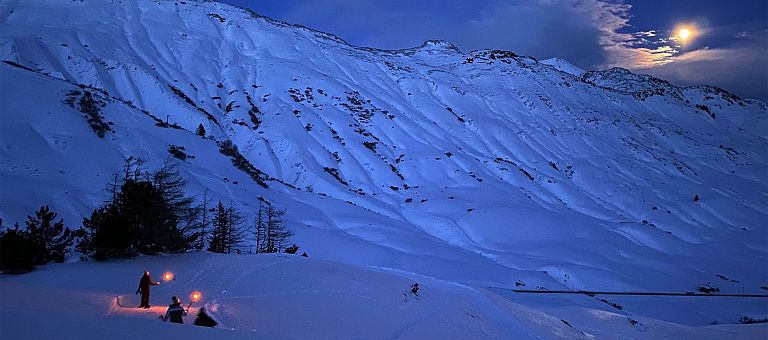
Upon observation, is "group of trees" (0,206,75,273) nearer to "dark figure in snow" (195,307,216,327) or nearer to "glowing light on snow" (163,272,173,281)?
"glowing light on snow" (163,272,173,281)

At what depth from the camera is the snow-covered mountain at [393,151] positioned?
40.8m

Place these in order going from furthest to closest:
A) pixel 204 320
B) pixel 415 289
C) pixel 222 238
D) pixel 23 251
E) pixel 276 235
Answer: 1. pixel 276 235
2. pixel 222 238
3. pixel 415 289
4. pixel 23 251
5. pixel 204 320

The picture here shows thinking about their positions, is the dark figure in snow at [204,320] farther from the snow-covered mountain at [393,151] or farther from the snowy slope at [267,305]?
the snow-covered mountain at [393,151]

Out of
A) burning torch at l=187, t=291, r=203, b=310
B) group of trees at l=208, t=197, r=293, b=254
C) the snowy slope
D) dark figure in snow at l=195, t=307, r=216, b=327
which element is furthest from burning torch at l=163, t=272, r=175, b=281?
group of trees at l=208, t=197, r=293, b=254

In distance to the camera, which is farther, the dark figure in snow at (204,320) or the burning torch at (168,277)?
the burning torch at (168,277)

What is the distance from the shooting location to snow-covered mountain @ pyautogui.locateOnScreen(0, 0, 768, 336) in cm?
4075

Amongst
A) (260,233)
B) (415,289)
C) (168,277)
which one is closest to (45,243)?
(168,277)

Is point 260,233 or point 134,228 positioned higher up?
point 260,233

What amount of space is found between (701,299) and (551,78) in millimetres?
102916

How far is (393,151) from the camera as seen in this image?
76750 mm

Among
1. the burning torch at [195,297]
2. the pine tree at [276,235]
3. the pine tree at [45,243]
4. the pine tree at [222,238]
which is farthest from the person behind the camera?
the pine tree at [276,235]

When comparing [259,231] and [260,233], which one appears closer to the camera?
[259,231]

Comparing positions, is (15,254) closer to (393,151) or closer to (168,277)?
(168,277)

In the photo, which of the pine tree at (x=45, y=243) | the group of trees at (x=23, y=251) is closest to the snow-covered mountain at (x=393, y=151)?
the pine tree at (x=45, y=243)
